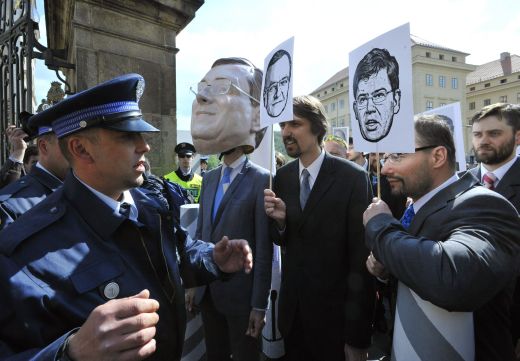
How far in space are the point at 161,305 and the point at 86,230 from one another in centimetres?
42

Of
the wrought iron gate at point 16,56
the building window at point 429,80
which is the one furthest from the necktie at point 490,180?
the building window at point 429,80

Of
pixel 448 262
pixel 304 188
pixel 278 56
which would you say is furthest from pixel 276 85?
pixel 448 262

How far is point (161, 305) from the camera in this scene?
1.42 meters

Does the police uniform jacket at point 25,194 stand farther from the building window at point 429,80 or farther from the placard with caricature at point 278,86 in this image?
the building window at point 429,80

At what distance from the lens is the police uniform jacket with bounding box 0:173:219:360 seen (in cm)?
106

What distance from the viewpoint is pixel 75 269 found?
119 cm

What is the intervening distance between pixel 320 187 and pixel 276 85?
2.70ft

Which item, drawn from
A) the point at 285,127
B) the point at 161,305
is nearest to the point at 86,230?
the point at 161,305

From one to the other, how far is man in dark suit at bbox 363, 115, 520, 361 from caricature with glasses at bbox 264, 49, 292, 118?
1027mm

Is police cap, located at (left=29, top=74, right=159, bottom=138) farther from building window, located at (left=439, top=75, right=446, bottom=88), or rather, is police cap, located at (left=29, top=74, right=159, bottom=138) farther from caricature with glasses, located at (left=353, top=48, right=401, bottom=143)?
building window, located at (left=439, top=75, right=446, bottom=88)

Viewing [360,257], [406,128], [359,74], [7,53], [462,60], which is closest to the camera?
[406,128]

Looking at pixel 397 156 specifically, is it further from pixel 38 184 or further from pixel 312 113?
pixel 38 184

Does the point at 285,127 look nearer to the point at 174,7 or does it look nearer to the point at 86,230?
the point at 86,230

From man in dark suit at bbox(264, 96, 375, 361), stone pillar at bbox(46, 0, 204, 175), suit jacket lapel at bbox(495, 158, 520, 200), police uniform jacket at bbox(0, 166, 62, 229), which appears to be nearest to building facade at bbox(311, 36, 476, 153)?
stone pillar at bbox(46, 0, 204, 175)
